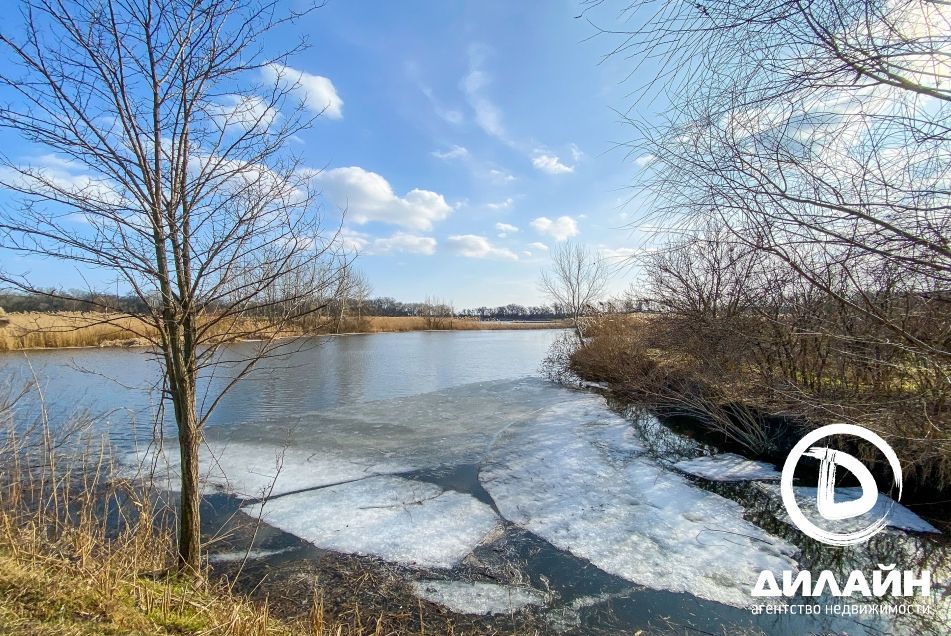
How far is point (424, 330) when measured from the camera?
Result: 45.5 metres

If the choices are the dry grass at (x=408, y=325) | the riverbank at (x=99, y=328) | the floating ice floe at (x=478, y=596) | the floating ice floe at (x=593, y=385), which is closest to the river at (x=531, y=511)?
the floating ice floe at (x=478, y=596)

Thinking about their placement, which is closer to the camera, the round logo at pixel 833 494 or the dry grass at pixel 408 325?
the round logo at pixel 833 494

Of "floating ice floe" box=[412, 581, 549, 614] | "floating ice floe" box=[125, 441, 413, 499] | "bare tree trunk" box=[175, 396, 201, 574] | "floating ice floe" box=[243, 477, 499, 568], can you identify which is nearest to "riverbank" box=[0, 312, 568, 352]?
"bare tree trunk" box=[175, 396, 201, 574]

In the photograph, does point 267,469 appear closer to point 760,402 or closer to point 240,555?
point 240,555

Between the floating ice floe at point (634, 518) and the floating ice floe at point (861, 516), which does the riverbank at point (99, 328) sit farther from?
the floating ice floe at point (861, 516)

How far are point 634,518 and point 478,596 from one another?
6.65ft

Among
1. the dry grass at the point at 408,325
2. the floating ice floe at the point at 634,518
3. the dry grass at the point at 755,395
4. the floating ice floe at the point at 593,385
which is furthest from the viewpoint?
the dry grass at the point at 408,325

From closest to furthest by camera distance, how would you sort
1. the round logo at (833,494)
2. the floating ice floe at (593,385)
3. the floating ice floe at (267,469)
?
the round logo at (833,494) → the floating ice floe at (267,469) → the floating ice floe at (593,385)

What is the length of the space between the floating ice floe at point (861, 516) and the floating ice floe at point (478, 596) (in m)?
2.95

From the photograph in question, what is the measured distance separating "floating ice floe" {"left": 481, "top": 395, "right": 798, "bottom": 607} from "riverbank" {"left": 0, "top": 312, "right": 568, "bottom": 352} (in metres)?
2.89

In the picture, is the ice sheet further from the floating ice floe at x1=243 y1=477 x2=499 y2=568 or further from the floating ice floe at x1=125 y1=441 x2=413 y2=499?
the floating ice floe at x1=243 y1=477 x2=499 y2=568

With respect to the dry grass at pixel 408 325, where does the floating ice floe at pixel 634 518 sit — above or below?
below

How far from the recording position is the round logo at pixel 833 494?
3.80 m

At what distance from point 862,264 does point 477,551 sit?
131 inches
